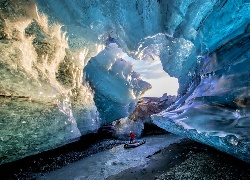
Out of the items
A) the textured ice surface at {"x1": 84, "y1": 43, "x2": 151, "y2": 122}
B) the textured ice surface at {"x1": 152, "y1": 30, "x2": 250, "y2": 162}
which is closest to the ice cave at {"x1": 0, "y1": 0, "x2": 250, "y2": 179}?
the textured ice surface at {"x1": 152, "y1": 30, "x2": 250, "y2": 162}

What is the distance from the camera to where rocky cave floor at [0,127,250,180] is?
12.5 ft

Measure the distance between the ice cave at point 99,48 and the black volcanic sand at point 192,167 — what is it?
39 centimetres

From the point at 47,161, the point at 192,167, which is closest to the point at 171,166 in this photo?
the point at 192,167

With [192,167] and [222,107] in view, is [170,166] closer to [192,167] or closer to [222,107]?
[192,167]

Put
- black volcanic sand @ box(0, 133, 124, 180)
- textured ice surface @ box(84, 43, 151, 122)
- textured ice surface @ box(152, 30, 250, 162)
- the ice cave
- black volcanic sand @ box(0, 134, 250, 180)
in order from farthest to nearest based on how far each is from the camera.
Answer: textured ice surface @ box(84, 43, 151, 122) < black volcanic sand @ box(0, 133, 124, 180) < the ice cave < black volcanic sand @ box(0, 134, 250, 180) < textured ice surface @ box(152, 30, 250, 162)

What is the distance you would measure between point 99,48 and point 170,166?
465 cm

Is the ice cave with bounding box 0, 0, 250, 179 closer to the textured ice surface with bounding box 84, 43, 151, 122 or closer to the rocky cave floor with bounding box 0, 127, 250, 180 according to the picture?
the rocky cave floor with bounding box 0, 127, 250, 180

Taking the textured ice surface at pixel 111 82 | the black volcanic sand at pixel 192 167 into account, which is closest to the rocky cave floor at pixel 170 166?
the black volcanic sand at pixel 192 167

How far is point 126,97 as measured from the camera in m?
9.71

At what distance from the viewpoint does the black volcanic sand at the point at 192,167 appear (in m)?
3.70

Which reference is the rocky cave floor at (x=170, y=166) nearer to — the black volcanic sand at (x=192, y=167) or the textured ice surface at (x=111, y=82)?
the black volcanic sand at (x=192, y=167)

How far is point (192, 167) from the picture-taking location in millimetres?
4199

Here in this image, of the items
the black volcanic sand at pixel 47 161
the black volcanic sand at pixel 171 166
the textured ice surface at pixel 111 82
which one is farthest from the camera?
the textured ice surface at pixel 111 82

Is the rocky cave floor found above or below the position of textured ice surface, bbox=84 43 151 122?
below
